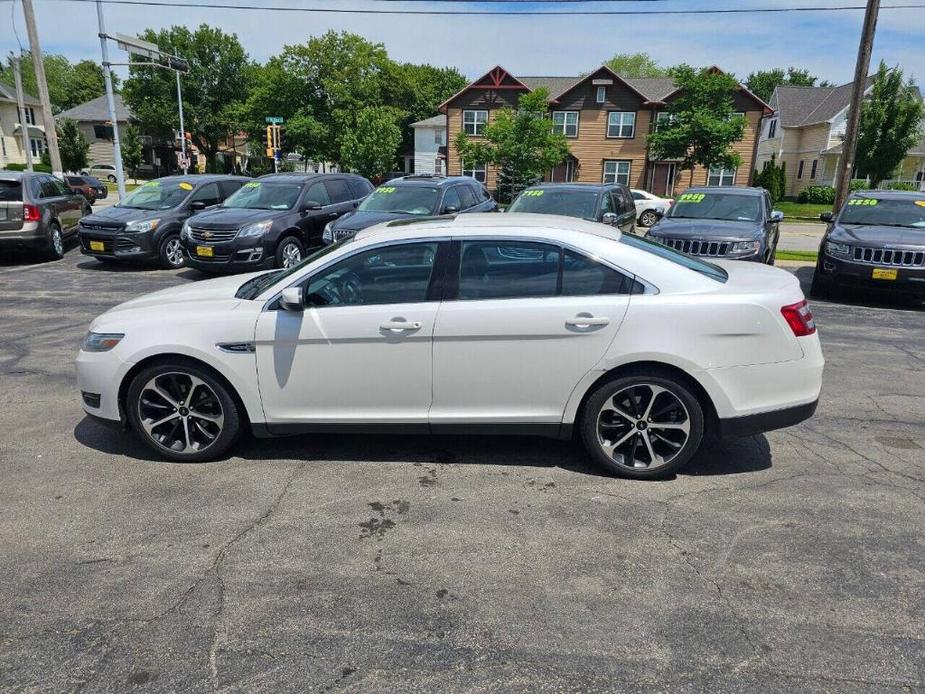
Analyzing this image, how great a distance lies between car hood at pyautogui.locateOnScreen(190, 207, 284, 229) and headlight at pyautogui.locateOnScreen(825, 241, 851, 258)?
29.7 ft

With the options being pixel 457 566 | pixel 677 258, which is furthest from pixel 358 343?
pixel 677 258

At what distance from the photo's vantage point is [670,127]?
34344 mm

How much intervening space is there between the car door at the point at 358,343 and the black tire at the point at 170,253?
30.6ft

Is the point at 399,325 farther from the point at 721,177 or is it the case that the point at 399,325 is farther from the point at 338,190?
the point at 721,177

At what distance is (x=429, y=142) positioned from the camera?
55.4 metres

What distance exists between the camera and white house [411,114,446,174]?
54.3 metres

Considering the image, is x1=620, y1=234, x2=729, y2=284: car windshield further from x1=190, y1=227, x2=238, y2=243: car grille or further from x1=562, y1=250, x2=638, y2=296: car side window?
x1=190, y1=227, x2=238, y2=243: car grille

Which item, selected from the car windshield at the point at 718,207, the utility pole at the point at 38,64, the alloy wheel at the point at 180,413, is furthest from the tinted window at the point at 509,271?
the utility pole at the point at 38,64

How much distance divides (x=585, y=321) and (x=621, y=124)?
40198mm

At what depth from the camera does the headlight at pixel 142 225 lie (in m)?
12.1

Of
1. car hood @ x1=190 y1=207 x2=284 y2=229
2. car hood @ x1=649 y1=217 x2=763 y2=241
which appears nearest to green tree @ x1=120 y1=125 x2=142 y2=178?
car hood @ x1=190 y1=207 x2=284 y2=229

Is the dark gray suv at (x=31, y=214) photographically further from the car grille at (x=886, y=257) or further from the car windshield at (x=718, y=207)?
the car grille at (x=886, y=257)

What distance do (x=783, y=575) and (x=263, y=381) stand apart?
313 cm

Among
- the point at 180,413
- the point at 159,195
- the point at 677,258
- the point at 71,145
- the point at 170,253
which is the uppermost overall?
the point at 71,145
